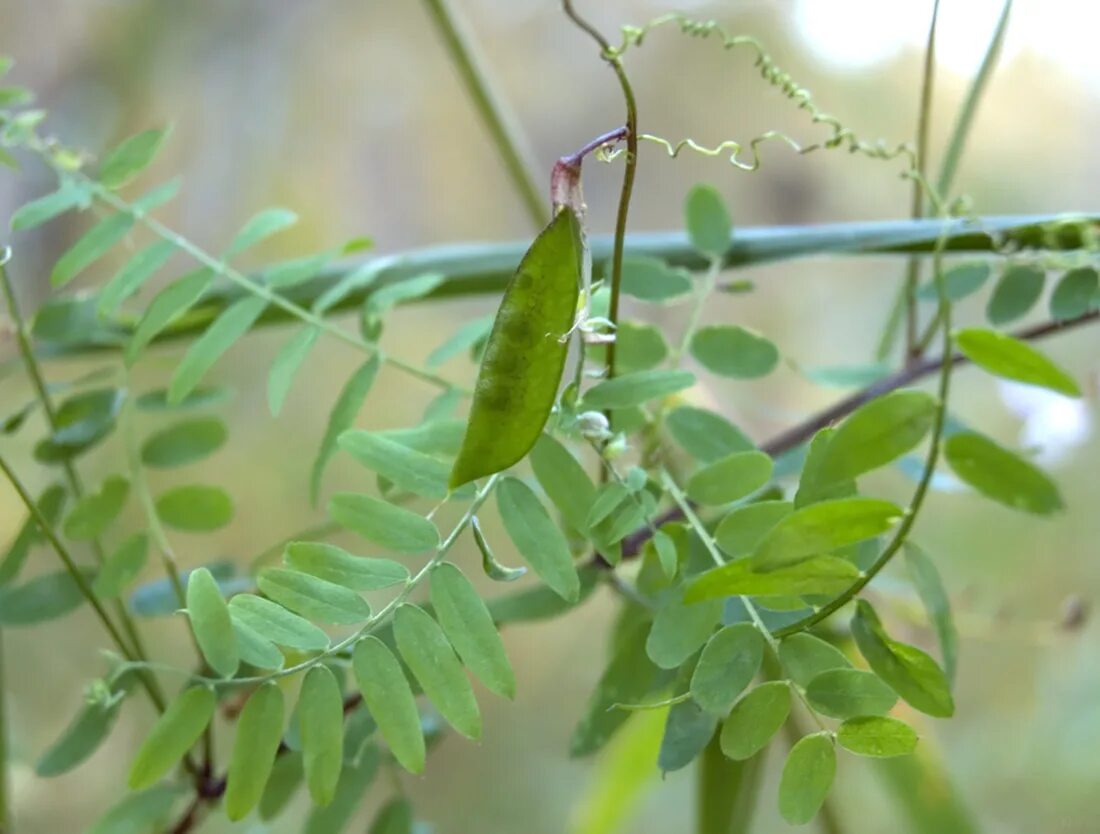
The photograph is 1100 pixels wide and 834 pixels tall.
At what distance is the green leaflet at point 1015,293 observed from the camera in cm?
31

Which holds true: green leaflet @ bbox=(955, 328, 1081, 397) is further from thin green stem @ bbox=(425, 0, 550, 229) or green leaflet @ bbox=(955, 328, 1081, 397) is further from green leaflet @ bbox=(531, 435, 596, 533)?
thin green stem @ bbox=(425, 0, 550, 229)

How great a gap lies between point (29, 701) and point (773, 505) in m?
0.81

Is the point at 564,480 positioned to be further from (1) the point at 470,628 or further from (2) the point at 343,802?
(2) the point at 343,802

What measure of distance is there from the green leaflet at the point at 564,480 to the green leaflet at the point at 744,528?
0.04 m

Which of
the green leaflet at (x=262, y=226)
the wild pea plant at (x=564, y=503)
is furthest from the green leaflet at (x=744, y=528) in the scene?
the green leaflet at (x=262, y=226)

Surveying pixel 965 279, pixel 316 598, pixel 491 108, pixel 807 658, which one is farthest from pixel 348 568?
pixel 491 108

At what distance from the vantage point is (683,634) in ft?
0.70

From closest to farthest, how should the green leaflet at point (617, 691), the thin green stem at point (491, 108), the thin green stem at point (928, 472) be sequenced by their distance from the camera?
the thin green stem at point (928, 472) < the green leaflet at point (617, 691) < the thin green stem at point (491, 108)

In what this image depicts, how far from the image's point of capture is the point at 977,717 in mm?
758

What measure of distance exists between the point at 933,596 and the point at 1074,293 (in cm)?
11

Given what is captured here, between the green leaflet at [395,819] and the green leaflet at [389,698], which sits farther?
the green leaflet at [395,819]

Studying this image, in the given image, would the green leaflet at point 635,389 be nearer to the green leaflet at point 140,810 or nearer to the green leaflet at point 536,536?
the green leaflet at point 536,536

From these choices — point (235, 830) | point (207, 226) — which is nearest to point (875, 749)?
point (235, 830)

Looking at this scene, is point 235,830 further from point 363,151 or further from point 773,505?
point 363,151
